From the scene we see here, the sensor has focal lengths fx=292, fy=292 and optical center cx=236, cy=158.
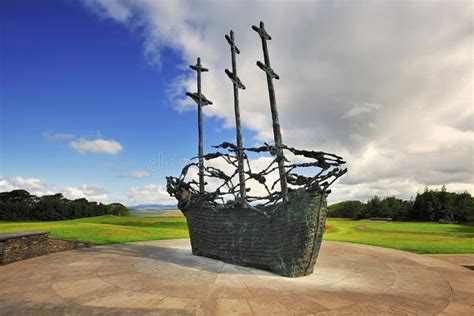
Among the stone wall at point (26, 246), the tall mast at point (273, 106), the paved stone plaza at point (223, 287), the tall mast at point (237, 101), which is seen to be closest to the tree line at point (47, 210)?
the stone wall at point (26, 246)

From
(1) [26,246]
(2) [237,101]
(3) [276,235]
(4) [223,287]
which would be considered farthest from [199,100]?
(4) [223,287]

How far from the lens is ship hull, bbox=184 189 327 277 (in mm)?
7914

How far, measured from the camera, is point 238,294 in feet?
21.1

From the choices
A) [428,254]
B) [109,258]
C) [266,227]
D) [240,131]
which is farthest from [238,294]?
[428,254]

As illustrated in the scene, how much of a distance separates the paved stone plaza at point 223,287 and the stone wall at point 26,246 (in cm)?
56

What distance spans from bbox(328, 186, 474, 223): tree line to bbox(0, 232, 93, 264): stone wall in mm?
39614

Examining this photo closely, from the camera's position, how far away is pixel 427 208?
39.3 m

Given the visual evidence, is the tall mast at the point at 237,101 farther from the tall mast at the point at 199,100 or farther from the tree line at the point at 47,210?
the tree line at the point at 47,210

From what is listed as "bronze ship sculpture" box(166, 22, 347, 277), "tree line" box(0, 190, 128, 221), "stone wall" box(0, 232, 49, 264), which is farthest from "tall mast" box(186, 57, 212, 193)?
"tree line" box(0, 190, 128, 221)

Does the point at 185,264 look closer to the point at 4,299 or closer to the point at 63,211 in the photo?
the point at 4,299

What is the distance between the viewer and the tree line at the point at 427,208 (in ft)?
119

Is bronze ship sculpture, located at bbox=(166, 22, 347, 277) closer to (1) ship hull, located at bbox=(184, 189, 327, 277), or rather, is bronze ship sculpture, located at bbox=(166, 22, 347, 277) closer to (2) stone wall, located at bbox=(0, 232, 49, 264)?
(1) ship hull, located at bbox=(184, 189, 327, 277)

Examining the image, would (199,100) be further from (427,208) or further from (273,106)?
(427,208)

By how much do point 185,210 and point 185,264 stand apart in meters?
2.53
